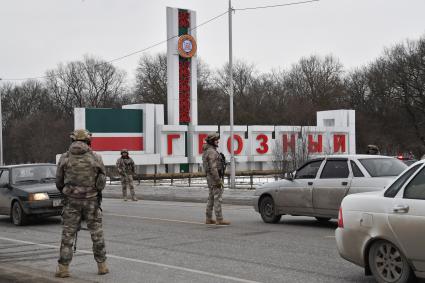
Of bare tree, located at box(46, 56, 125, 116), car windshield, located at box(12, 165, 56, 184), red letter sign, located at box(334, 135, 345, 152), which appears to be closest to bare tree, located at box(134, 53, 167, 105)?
bare tree, located at box(46, 56, 125, 116)

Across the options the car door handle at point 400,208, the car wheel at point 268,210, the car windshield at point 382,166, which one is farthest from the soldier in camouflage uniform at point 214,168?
the car door handle at point 400,208

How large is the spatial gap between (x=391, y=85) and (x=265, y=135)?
25331 mm

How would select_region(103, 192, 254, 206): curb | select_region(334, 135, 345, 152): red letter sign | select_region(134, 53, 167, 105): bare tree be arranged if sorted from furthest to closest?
select_region(134, 53, 167, 105): bare tree, select_region(334, 135, 345, 152): red letter sign, select_region(103, 192, 254, 206): curb

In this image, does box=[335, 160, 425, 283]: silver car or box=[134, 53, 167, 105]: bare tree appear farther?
box=[134, 53, 167, 105]: bare tree

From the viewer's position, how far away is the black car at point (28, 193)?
15.4 m

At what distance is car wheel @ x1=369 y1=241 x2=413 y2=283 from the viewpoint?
692 centimetres

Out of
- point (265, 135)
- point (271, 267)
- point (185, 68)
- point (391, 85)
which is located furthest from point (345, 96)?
point (271, 267)

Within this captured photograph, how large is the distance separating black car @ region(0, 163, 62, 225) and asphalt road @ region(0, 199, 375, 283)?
0.36m

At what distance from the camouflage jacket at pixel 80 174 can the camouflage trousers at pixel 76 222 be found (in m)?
0.10

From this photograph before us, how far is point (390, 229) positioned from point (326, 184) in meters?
6.33

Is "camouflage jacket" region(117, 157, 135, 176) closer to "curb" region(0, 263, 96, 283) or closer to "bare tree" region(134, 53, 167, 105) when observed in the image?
"curb" region(0, 263, 96, 283)

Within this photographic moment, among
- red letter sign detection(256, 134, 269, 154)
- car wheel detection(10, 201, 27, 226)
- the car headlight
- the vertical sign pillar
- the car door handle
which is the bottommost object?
car wheel detection(10, 201, 27, 226)

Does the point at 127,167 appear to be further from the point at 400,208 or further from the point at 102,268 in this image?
the point at 400,208

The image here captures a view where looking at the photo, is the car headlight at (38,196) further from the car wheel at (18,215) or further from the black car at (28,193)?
the car wheel at (18,215)
